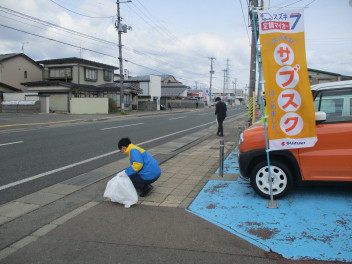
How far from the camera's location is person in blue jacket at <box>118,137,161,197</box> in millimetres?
4996

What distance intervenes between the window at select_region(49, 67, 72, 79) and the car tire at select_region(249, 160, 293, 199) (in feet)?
131

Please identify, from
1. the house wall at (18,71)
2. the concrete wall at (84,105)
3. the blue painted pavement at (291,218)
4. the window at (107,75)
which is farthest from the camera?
the window at (107,75)

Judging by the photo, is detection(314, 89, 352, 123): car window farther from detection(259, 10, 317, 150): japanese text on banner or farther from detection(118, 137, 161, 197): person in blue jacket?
detection(118, 137, 161, 197): person in blue jacket

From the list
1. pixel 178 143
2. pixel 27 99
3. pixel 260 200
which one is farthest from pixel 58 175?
pixel 27 99

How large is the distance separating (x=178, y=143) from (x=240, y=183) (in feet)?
20.1

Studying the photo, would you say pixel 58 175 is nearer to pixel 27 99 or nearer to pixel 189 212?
pixel 189 212

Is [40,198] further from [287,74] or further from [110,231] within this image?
[287,74]

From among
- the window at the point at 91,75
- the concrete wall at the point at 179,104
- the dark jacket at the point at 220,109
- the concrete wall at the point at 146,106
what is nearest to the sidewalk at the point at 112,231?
the dark jacket at the point at 220,109

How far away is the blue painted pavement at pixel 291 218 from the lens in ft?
11.4

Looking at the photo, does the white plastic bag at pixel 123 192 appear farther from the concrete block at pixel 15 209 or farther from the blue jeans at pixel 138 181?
the concrete block at pixel 15 209

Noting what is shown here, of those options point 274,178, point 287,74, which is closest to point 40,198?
point 274,178

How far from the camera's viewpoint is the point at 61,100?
120 feet

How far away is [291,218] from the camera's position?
4246 millimetres

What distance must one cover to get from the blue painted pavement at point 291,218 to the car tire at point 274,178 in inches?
6.1
